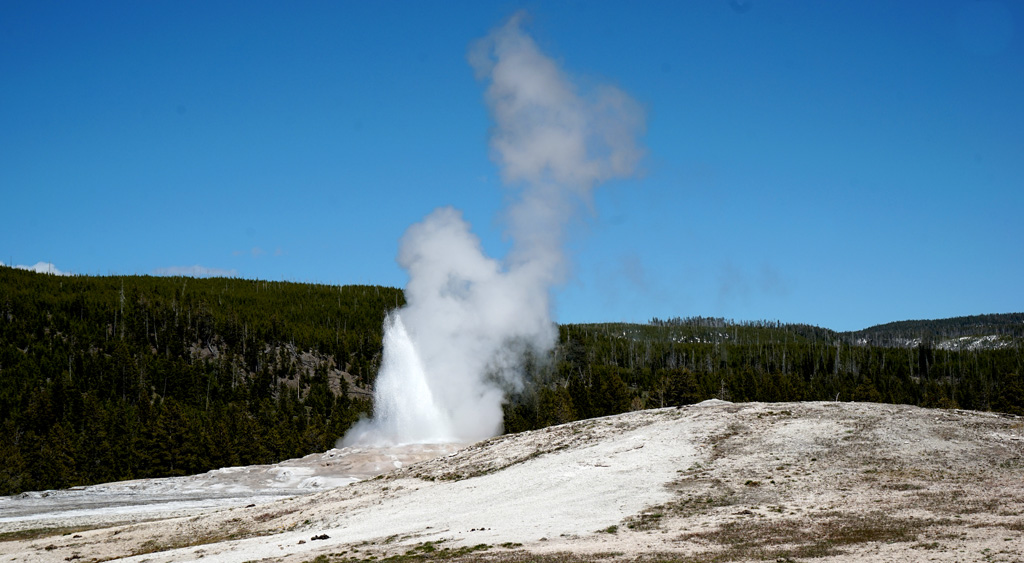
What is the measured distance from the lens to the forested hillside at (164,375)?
83.0 m

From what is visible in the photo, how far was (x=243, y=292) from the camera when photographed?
198 metres

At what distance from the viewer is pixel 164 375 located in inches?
5084

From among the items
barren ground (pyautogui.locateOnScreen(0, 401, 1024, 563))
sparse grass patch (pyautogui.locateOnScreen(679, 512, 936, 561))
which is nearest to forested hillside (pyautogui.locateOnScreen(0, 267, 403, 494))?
barren ground (pyautogui.locateOnScreen(0, 401, 1024, 563))

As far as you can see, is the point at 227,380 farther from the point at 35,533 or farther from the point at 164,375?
the point at 35,533

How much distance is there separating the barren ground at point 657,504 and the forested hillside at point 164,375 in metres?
28.8

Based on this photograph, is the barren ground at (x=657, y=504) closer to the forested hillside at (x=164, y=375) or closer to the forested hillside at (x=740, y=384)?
the forested hillside at (x=164, y=375)

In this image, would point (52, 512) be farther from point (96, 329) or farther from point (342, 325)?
point (342, 325)

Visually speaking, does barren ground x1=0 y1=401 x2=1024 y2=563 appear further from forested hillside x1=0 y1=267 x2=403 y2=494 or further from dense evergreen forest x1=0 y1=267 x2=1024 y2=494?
dense evergreen forest x1=0 y1=267 x2=1024 y2=494

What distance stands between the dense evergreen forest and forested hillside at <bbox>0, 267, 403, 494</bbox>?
253 mm

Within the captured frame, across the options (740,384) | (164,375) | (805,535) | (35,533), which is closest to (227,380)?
(164,375)

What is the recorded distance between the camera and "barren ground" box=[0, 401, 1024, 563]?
24.9m

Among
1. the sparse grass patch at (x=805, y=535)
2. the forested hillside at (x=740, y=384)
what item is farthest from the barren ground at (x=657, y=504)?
the forested hillside at (x=740, y=384)

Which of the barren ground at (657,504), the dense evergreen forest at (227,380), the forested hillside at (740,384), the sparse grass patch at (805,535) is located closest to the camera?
the sparse grass patch at (805,535)

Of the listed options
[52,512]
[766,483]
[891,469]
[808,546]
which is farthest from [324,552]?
[52,512]
